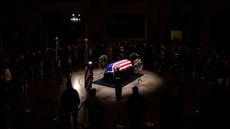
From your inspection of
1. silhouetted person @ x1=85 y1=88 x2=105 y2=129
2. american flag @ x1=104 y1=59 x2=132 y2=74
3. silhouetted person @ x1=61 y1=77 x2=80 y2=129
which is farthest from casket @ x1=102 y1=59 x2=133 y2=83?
silhouetted person @ x1=85 y1=88 x2=105 y2=129

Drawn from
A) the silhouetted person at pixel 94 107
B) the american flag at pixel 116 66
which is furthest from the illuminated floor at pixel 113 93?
the silhouetted person at pixel 94 107

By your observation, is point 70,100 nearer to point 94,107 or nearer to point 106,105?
point 94,107

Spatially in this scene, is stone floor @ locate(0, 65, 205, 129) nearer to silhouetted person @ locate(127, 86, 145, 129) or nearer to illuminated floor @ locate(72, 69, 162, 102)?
illuminated floor @ locate(72, 69, 162, 102)

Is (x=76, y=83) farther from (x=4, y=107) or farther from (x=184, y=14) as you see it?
(x=184, y=14)

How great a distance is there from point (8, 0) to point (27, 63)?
10354 millimetres

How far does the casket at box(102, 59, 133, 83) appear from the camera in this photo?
703 inches

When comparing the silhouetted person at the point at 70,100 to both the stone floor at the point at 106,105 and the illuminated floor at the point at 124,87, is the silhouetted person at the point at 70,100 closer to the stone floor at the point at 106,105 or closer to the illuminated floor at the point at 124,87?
the stone floor at the point at 106,105

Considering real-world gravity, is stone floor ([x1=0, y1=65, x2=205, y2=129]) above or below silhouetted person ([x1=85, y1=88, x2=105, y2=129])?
below

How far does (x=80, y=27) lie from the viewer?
30.7 m

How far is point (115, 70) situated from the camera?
1758cm

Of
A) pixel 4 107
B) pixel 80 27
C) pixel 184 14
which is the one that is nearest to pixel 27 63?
pixel 4 107

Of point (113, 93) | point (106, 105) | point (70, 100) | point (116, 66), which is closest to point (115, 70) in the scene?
point (116, 66)

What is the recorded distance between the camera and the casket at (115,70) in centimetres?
1784

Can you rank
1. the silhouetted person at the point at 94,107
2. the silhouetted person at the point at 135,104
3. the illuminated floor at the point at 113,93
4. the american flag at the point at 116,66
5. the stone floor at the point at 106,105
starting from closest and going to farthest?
the silhouetted person at the point at 135,104, the silhouetted person at the point at 94,107, the stone floor at the point at 106,105, the illuminated floor at the point at 113,93, the american flag at the point at 116,66
